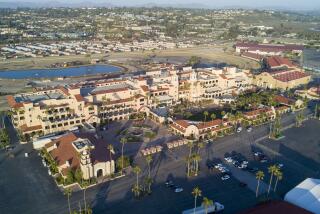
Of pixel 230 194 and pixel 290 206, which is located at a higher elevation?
pixel 290 206

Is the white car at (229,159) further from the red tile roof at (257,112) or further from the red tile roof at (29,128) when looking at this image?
the red tile roof at (29,128)

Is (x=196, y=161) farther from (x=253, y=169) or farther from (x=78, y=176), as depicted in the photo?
(x=78, y=176)

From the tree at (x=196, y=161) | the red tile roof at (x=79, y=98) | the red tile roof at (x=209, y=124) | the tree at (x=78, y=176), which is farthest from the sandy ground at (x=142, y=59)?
the tree at (x=196, y=161)

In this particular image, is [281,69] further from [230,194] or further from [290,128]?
[230,194]

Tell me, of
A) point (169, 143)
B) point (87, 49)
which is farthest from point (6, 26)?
point (169, 143)

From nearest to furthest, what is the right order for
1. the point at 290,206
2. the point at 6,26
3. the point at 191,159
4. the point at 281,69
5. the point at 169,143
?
the point at 290,206, the point at 191,159, the point at 169,143, the point at 281,69, the point at 6,26

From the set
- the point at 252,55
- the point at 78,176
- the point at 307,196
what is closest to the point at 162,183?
the point at 78,176
